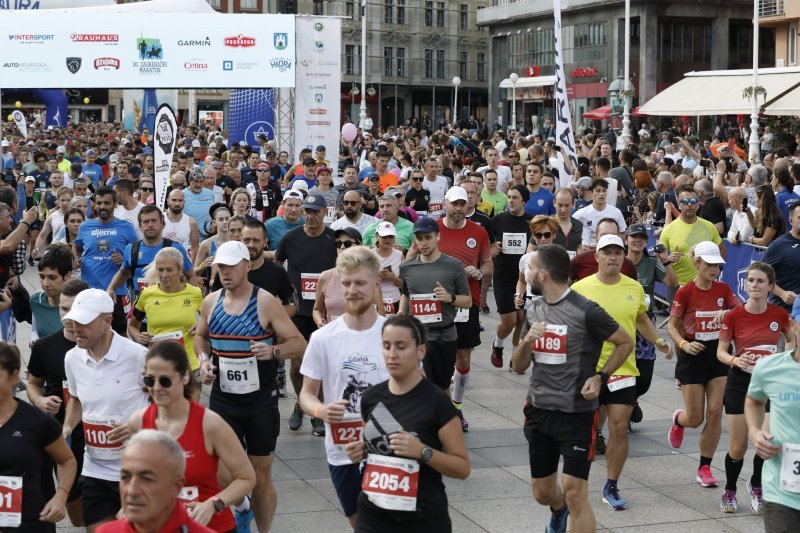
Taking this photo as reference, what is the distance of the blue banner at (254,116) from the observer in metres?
29.5

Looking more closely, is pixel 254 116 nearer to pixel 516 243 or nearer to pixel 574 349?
pixel 516 243

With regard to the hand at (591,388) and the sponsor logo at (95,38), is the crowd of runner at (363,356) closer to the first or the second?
the hand at (591,388)

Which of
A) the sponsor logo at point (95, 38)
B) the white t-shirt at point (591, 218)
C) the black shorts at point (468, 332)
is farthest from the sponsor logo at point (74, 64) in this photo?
the black shorts at point (468, 332)

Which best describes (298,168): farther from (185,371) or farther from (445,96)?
(445,96)

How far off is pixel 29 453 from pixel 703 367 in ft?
15.8

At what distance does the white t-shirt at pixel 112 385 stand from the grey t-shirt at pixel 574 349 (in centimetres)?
218

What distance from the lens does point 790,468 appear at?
18.0 ft

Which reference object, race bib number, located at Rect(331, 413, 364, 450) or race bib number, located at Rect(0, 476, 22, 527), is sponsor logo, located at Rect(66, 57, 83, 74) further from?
race bib number, located at Rect(0, 476, 22, 527)

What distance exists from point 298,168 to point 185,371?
14.6 metres

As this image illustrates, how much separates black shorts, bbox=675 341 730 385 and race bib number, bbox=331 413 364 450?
3.24 metres

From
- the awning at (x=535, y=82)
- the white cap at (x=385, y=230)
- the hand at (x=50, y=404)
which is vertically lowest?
the hand at (x=50, y=404)

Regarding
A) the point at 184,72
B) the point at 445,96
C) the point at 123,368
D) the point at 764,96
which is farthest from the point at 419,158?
the point at 445,96

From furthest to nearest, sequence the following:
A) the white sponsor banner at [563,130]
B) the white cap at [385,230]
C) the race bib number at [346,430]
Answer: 1. the white sponsor banner at [563,130]
2. the white cap at [385,230]
3. the race bib number at [346,430]

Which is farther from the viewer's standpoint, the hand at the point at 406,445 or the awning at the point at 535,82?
the awning at the point at 535,82
